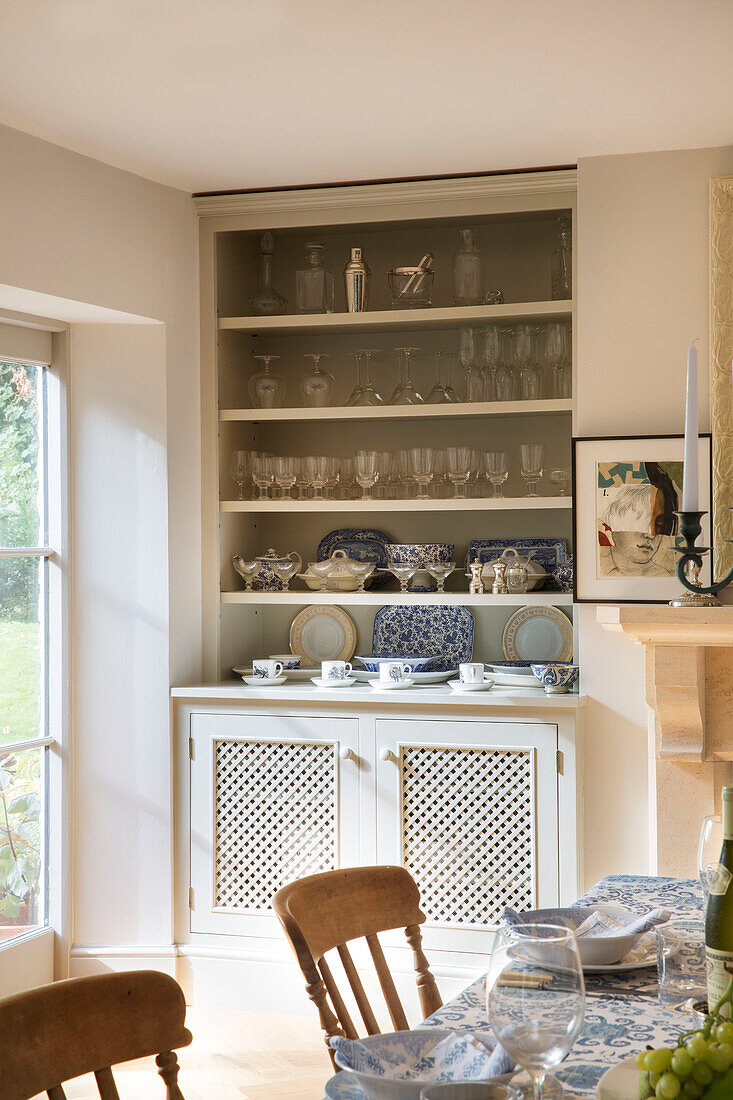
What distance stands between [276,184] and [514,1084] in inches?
119

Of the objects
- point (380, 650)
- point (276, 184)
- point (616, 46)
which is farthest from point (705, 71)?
point (380, 650)

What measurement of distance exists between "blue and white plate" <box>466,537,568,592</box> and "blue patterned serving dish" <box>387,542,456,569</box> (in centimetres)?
12

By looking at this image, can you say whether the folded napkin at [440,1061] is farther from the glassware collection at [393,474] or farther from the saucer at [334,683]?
the glassware collection at [393,474]

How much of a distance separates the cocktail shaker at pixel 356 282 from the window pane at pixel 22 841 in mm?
1807

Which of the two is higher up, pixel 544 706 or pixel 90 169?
pixel 90 169

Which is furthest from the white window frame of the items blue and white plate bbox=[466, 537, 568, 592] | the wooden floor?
blue and white plate bbox=[466, 537, 568, 592]

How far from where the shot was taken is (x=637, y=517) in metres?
3.34

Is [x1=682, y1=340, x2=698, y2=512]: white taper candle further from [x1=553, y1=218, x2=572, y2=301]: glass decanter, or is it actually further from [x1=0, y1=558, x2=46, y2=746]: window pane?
[x1=0, y1=558, x2=46, y2=746]: window pane

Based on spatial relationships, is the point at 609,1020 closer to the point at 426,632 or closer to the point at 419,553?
the point at 419,553

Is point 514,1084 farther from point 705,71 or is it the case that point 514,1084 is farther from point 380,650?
point 380,650

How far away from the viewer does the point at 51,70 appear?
2652 millimetres

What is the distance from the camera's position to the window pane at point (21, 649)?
11.2 ft

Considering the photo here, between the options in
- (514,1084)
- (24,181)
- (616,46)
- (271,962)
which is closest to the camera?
(514,1084)

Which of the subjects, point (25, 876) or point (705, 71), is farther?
point (25, 876)
